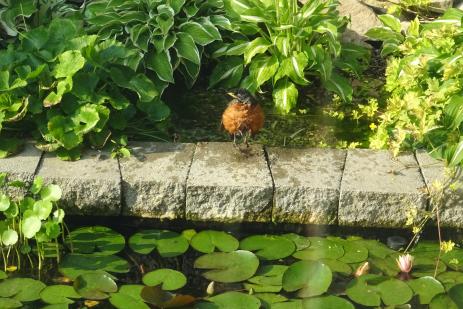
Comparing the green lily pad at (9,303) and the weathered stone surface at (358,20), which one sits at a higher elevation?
the weathered stone surface at (358,20)

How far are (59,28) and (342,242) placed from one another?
6.78ft

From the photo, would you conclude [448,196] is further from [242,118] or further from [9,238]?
[9,238]

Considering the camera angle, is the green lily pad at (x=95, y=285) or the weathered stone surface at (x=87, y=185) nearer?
the green lily pad at (x=95, y=285)

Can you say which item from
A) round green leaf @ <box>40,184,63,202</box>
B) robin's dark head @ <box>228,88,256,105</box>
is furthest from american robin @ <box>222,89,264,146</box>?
round green leaf @ <box>40,184,63,202</box>

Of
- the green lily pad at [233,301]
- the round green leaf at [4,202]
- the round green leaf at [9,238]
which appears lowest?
the green lily pad at [233,301]

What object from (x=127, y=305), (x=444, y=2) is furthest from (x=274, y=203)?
(x=444, y=2)

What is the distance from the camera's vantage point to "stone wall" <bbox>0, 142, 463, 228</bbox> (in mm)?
4742

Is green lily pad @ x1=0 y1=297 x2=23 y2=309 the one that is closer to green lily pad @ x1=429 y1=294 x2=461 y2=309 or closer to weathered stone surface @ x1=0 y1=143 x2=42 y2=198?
weathered stone surface @ x1=0 y1=143 x2=42 y2=198

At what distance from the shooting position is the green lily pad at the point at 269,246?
182 inches

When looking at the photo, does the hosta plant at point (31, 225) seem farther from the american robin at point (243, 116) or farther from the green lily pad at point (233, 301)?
the american robin at point (243, 116)

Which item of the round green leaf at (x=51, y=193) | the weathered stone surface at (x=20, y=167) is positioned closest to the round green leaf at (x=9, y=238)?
the round green leaf at (x=51, y=193)

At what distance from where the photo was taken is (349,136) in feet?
18.2

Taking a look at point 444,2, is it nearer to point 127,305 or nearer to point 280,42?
point 280,42

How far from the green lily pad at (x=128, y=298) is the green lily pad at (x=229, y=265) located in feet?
1.19
